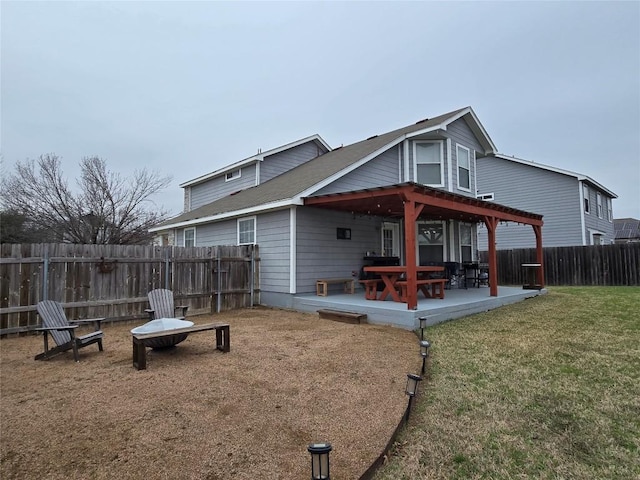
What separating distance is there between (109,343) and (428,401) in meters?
5.11

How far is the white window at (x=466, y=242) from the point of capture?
12984 mm

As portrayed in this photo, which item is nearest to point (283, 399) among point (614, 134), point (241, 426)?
point (241, 426)

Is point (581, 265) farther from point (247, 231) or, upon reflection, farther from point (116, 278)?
A: point (116, 278)

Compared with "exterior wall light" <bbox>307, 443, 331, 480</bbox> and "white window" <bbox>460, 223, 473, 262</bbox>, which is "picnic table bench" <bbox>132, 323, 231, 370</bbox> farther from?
"white window" <bbox>460, 223, 473, 262</bbox>

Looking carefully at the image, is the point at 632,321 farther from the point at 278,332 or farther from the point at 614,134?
the point at 614,134

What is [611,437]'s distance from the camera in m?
2.82

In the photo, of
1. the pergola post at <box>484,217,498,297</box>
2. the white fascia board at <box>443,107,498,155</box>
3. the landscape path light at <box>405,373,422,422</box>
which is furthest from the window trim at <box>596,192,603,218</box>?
the landscape path light at <box>405,373,422,422</box>

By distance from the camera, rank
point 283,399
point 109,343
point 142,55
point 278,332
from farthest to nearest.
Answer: point 142,55 < point 278,332 < point 109,343 < point 283,399

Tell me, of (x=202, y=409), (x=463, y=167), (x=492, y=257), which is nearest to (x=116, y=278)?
(x=202, y=409)

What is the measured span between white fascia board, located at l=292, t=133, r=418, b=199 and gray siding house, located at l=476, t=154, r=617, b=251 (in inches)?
304

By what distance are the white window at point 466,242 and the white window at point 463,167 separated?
1413 mm

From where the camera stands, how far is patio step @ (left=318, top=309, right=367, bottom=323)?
23.8 ft

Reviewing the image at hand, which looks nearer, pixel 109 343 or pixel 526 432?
pixel 526 432

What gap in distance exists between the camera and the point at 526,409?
10.8ft
